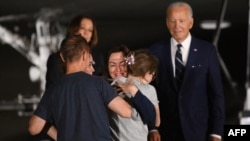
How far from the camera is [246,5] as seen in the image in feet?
13.9

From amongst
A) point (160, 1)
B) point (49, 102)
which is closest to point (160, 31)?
point (160, 1)

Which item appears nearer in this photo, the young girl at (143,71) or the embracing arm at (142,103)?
the embracing arm at (142,103)

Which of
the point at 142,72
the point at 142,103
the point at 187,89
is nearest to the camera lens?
the point at 142,103

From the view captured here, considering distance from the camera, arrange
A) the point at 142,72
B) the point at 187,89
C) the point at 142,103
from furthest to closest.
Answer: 1. the point at 187,89
2. the point at 142,72
3. the point at 142,103

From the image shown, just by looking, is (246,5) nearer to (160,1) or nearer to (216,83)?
(160,1)

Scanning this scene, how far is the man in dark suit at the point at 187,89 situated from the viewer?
2.84m

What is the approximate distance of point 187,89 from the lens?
289 cm

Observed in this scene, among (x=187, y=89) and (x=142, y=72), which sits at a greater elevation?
(x=142, y=72)

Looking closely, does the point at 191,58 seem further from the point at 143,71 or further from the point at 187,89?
the point at 143,71

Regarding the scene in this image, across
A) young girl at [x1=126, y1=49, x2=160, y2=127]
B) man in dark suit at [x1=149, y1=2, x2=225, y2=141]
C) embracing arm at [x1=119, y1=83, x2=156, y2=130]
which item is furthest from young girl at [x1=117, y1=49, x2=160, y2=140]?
man in dark suit at [x1=149, y1=2, x2=225, y2=141]

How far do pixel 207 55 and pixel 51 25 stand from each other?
5.42ft

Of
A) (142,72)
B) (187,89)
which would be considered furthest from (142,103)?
(187,89)

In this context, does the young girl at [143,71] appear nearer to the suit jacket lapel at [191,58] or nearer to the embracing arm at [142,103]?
the embracing arm at [142,103]

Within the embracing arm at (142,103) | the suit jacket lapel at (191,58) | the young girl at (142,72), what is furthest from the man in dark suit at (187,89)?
the embracing arm at (142,103)
